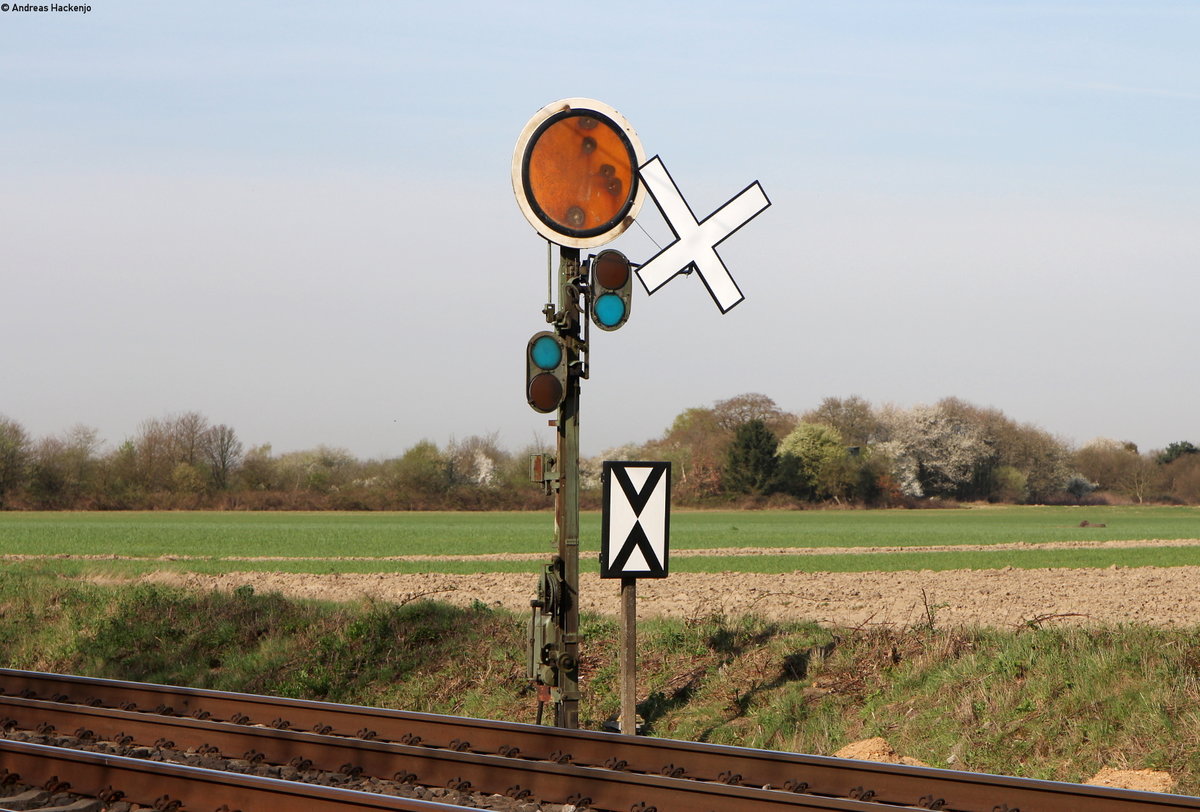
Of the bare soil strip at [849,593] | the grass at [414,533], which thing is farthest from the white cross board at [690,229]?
the grass at [414,533]

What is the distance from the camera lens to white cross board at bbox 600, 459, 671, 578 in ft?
29.2

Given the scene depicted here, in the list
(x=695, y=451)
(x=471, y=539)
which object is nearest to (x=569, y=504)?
(x=471, y=539)

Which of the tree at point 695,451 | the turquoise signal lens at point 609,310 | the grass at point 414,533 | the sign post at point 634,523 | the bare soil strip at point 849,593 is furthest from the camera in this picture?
the tree at point 695,451

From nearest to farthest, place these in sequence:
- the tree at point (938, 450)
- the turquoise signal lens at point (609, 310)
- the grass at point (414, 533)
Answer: the turquoise signal lens at point (609, 310) → the grass at point (414, 533) → the tree at point (938, 450)

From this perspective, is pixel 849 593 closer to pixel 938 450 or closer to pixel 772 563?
pixel 772 563

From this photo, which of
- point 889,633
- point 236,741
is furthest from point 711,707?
point 236,741

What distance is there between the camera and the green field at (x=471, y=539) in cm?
3102

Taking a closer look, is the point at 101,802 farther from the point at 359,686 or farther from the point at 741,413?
the point at 741,413

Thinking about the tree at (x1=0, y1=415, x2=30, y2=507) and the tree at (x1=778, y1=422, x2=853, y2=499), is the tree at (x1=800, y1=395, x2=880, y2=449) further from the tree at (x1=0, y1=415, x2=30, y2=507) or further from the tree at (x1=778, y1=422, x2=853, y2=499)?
the tree at (x1=0, y1=415, x2=30, y2=507)

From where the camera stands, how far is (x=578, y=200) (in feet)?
29.2

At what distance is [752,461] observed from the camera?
8838 centimetres

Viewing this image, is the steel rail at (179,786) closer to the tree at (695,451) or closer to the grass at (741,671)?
the grass at (741,671)

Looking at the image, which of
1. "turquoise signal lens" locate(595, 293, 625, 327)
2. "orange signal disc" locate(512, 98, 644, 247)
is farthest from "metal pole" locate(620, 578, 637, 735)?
"orange signal disc" locate(512, 98, 644, 247)

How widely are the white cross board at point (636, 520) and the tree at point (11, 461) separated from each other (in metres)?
75.0
